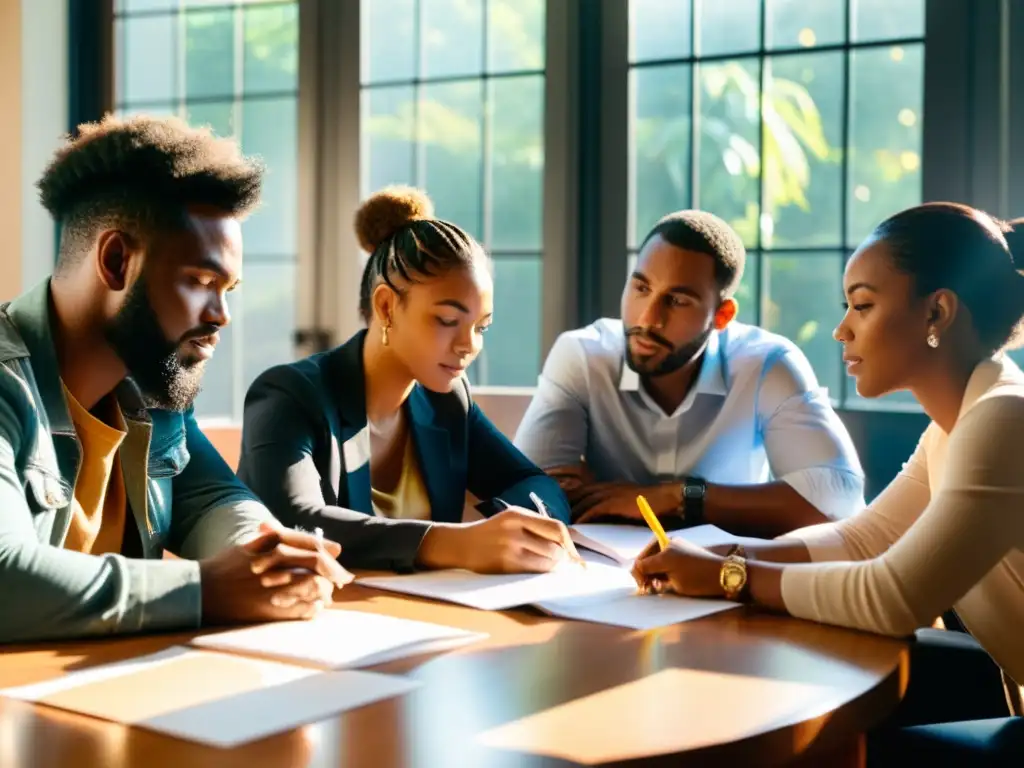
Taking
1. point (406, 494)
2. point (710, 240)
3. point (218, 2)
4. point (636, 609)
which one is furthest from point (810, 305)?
point (218, 2)

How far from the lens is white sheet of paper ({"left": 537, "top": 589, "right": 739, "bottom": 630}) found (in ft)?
4.75

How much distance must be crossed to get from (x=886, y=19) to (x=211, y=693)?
269cm

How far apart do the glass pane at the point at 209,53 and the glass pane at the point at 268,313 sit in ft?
2.08

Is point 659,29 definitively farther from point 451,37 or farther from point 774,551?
point 774,551

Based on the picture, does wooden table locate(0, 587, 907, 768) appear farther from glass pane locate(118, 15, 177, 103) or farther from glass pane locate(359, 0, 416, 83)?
glass pane locate(118, 15, 177, 103)

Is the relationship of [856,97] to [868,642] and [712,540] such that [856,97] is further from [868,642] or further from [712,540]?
[868,642]

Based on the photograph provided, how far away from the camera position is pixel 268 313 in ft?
12.9

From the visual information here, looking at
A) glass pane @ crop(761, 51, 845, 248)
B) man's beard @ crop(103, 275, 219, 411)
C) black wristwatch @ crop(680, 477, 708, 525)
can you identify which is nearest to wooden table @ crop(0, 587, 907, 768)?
man's beard @ crop(103, 275, 219, 411)

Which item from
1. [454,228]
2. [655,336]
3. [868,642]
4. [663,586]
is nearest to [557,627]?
[663,586]

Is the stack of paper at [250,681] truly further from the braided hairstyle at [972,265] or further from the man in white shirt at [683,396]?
the man in white shirt at [683,396]

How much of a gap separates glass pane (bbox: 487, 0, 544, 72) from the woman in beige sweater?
1964 millimetres

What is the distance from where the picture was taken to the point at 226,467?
180cm

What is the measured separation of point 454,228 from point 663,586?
876 mm

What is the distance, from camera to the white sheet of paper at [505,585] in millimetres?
1552
